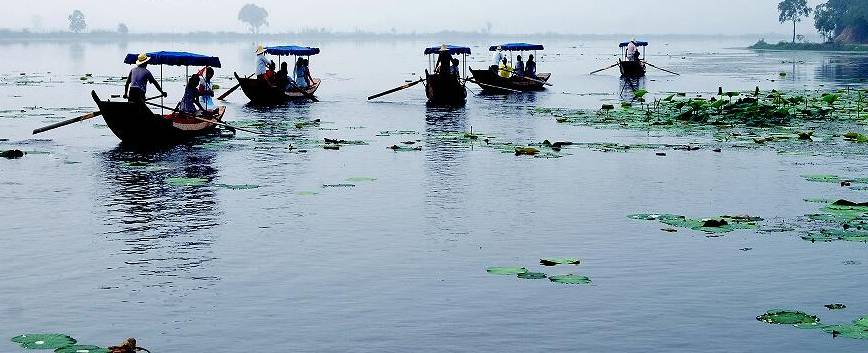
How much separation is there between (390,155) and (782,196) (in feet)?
28.6

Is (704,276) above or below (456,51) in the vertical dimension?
below

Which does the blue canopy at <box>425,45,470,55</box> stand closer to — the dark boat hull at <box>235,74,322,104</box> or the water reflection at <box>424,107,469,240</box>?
the dark boat hull at <box>235,74,322,104</box>

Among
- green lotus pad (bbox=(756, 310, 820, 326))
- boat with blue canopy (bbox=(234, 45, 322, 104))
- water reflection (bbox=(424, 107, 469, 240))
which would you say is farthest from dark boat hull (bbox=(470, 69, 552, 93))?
green lotus pad (bbox=(756, 310, 820, 326))

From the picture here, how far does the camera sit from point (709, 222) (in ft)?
51.2

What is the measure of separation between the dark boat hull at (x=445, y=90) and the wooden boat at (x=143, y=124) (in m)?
14.4

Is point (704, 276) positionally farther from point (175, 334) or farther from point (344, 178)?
point (344, 178)

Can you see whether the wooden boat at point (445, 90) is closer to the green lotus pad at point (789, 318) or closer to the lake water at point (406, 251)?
the lake water at point (406, 251)

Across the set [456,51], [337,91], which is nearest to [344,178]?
[456,51]

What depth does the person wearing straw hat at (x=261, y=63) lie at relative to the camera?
40031 millimetres

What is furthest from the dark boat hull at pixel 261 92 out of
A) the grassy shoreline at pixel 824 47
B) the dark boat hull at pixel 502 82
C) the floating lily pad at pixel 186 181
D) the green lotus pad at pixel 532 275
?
the grassy shoreline at pixel 824 47

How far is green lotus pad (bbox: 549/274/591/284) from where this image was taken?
1241cm

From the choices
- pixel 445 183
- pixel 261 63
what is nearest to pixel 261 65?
pixel 261 63

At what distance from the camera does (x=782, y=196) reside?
1847cm

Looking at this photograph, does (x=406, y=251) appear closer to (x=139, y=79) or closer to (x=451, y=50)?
(x=139, y=79)
